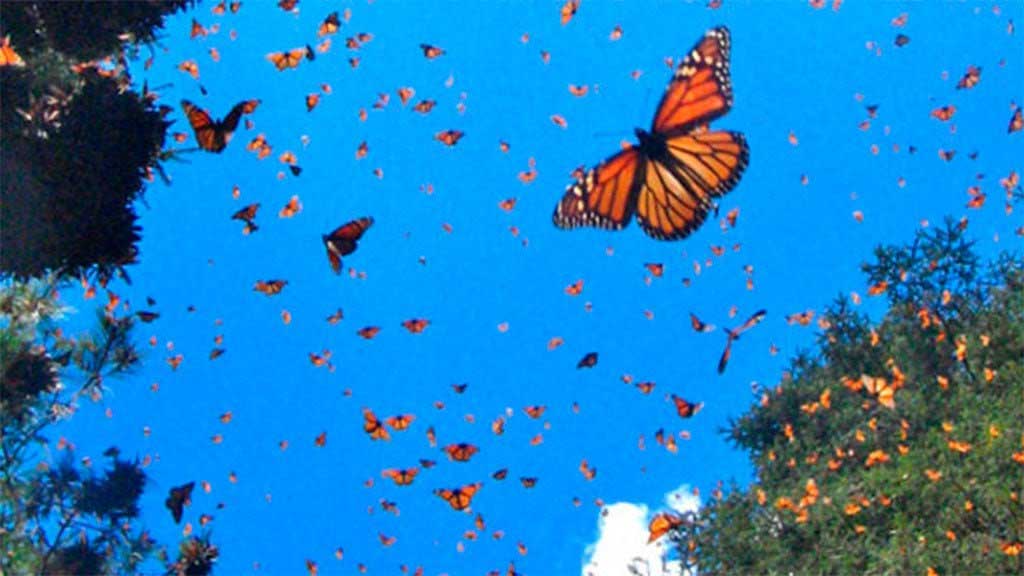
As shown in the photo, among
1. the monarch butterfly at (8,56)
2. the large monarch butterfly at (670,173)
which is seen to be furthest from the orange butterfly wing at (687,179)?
the monarch butterfly at (8,56)

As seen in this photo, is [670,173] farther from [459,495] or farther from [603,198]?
[459,495]

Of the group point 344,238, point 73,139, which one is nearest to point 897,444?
point 344,238

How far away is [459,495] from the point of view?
41.9ft

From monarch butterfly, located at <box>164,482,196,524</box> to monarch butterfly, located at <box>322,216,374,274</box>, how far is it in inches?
109

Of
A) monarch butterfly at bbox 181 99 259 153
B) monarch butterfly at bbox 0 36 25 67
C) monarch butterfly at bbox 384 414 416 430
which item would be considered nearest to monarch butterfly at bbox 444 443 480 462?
monarch butterfly at bbox 384 414 416 430

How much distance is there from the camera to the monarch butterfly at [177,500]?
9031 millimetres

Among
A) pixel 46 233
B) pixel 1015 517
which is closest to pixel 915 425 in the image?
pixel 1015 517

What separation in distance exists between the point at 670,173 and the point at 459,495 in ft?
19.3

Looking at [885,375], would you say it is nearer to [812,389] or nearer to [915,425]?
[812,389]

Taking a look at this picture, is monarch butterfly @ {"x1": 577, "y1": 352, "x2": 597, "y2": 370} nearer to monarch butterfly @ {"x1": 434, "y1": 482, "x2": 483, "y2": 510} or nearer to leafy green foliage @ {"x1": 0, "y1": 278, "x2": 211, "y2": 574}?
monarch butterfly @ {"x1": 434, "y1": 482, "x2": 483, "y2": 510}

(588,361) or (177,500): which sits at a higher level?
(588,361)

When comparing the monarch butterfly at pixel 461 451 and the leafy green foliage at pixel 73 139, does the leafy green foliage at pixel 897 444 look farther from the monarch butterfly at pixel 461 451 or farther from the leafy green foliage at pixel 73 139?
the leafy green foliage at pixel 73 139

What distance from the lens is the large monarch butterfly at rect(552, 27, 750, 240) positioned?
860 centimetres

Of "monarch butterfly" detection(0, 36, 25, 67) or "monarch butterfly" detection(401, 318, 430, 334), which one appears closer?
"monarch butterfly" detection(0, 36, 25, 67)
